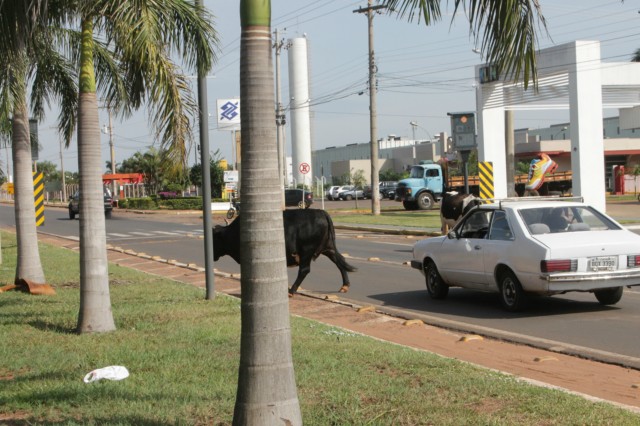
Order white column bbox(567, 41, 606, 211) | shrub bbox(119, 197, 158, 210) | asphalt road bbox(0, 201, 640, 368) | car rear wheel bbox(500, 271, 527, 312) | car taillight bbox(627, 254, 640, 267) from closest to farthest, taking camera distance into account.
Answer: asphalt road bbox(0, 201, 640, 368)
car taillight bbox(627, 254, 640, 267)
car rear wheel bbox(500, 271, 527, 312)
white column bbox(567, 41, 606, 211)
shrub bbox(119, 197, 158, 210)

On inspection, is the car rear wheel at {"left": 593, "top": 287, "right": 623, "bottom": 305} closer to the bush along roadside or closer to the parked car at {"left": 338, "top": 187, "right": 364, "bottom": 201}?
the bush along roadside

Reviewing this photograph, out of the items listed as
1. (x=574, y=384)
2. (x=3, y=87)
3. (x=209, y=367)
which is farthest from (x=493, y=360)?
(x=3, y=87)

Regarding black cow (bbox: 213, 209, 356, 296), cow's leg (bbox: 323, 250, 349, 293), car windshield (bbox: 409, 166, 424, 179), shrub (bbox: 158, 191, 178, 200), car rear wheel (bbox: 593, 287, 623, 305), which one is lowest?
car rear wheel (bbox: 593, 287, 623, 305)

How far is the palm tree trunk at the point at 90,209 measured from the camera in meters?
10.8

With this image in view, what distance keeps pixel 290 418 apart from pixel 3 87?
11.8 meters

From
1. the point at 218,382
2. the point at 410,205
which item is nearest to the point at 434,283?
the point at 218,382

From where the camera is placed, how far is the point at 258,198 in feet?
18.2

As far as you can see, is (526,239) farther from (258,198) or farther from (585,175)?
(585,175)

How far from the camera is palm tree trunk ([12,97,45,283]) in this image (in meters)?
15.6

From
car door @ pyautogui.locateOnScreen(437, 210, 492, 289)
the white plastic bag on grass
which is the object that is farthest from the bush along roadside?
the white plastic bag on grass

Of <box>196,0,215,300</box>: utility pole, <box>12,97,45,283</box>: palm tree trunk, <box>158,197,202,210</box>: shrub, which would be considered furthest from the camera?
<box>158,197,202,210</box>: shrub

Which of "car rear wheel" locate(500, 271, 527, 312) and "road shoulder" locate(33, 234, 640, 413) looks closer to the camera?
"road shoulder" locate(33, 234, 640, 413)

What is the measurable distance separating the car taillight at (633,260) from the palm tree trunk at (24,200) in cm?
1013

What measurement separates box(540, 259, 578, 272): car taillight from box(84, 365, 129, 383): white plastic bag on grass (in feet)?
19.7
